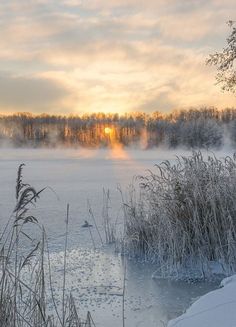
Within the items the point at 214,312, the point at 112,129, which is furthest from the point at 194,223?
the point at 112,129

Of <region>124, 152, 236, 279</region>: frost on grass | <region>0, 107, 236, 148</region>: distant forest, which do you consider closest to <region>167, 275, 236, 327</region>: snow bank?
<region>124, 152, 236, 279</region>: frost on grass

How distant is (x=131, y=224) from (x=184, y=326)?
15.1 feet

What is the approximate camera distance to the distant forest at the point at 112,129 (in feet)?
342

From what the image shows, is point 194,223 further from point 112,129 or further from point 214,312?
point 112,129

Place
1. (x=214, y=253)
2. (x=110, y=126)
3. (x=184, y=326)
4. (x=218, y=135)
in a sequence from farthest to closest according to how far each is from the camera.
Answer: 1. (x=110, y=126)
2. (x=218, y=135)
3. (x=214, y=253)
4. (x=184, y=326)

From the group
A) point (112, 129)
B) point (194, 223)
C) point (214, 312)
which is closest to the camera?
point (214, 312)

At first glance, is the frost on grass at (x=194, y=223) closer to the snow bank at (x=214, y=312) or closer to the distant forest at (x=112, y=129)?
the snow bank at (x=214, y=312)

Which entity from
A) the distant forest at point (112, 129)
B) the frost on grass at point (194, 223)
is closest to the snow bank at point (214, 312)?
the frost on grass at point (194, 223)

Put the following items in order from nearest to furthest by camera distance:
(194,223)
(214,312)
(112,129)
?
(214,312), (194,223), (112,129)

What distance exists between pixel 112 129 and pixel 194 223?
11276 cm

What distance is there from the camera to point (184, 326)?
11.2ft

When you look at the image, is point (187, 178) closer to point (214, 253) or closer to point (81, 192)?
point (214, 253)

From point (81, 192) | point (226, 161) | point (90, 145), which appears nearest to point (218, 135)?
point (90, 145)

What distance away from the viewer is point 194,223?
22.6 feet
